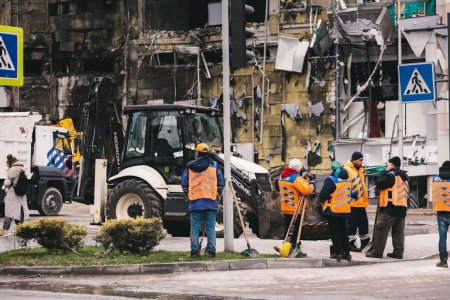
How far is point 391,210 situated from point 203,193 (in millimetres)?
3452

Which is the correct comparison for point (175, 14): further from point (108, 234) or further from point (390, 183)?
point (108, 234)

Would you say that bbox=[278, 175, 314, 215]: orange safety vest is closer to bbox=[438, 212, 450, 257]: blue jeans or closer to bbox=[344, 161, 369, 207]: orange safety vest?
bbox=[344, 161, 369, 207]: orange safety vest

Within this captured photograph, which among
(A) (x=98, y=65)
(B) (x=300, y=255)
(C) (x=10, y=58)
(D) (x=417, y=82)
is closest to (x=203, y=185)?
(B) (x=300, y=255)

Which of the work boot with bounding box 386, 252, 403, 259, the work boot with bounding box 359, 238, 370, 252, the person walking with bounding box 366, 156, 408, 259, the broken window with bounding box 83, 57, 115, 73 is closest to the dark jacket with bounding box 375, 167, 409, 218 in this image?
the person walking with bounding box 366, 156, 408, 259

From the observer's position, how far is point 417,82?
986 inches

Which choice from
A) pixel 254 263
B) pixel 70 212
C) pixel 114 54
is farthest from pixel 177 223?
pixel 114 54

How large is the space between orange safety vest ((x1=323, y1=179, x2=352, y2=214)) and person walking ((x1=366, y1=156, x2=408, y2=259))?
87 centimetres

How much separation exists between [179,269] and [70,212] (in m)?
20.1

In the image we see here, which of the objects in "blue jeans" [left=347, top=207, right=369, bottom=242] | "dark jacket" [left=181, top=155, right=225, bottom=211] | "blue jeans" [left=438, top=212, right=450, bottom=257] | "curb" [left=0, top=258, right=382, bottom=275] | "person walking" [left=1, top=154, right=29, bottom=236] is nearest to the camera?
"curb" [left=0, top=258, right=382, bottom=275]

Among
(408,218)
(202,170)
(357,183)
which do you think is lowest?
(408,218)

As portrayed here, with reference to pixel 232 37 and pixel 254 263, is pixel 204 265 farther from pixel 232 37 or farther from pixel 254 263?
pixel 232 37

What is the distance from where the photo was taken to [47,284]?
49.5 ft

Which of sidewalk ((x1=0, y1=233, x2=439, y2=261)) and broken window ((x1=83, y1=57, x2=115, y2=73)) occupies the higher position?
broken window ((x1=83, y1=57, x2=115, y2=73))

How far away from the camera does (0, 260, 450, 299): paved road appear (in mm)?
13773
